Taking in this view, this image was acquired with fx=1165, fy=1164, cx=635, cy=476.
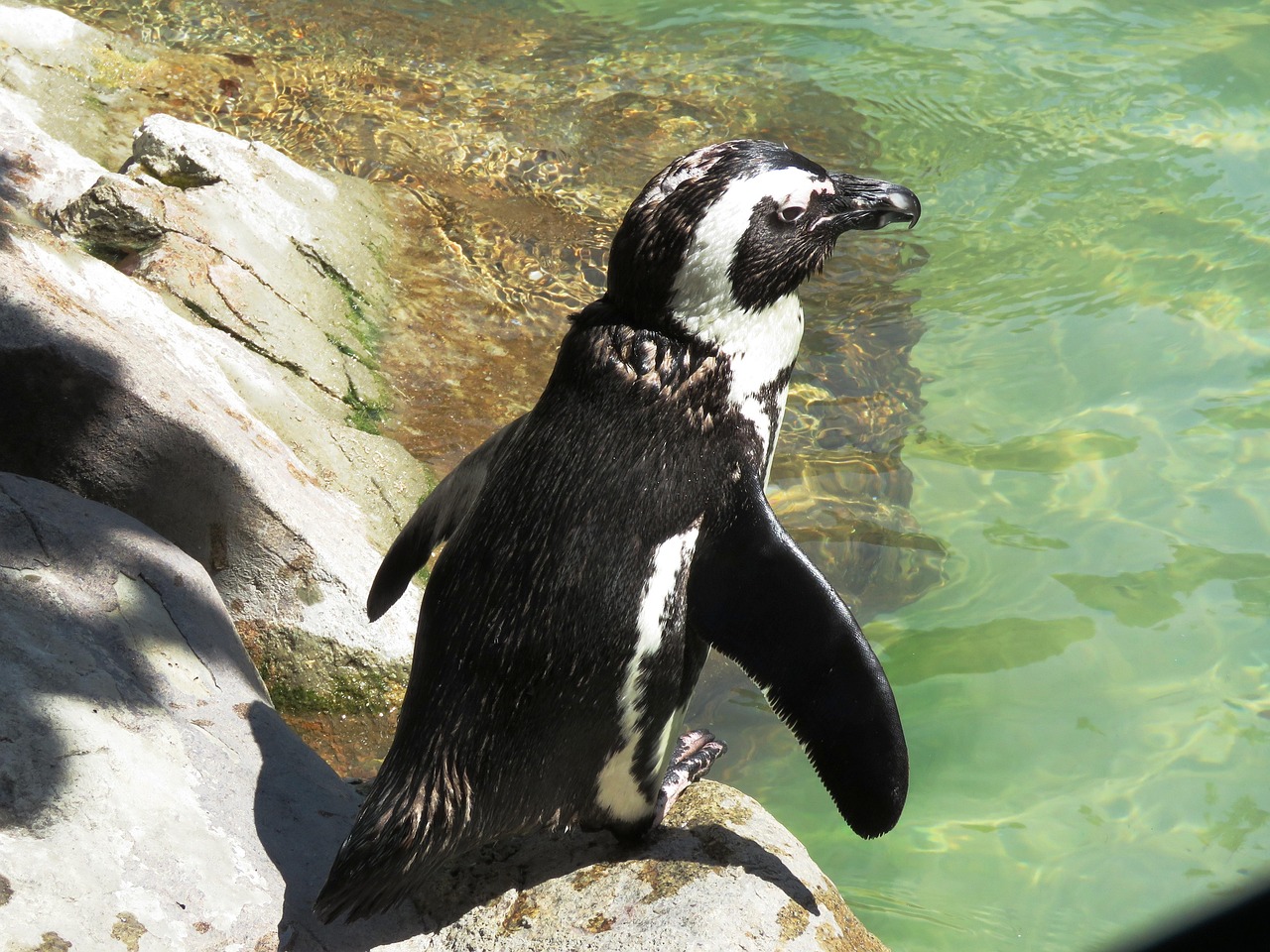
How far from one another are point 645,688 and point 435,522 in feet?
2.41

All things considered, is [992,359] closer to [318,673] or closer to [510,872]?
[318,673]

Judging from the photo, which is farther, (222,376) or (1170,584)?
(1170,584)

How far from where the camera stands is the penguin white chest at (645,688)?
2359mm

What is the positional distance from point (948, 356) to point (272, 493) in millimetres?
3644

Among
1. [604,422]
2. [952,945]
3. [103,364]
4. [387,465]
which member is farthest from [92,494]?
[952,945]

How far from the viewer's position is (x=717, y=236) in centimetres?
241

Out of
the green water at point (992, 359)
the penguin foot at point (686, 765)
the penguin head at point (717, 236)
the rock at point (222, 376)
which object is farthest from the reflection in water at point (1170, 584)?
the rock at point (222, 376)

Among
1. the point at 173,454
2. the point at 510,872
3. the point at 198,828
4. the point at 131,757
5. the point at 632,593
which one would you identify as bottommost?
the point at 510,872

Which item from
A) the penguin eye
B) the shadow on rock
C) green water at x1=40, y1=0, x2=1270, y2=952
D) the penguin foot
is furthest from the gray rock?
the penguin eye

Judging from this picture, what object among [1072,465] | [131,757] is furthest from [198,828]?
[1072,465]

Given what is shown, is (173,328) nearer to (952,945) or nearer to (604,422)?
(604,422)

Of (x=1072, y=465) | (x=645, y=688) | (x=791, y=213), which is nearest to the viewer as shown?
(x=645, y=688)

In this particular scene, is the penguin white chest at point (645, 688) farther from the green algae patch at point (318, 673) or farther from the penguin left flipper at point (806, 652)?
the green algae patch at point (318, 673)

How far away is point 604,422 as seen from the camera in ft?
7.84
